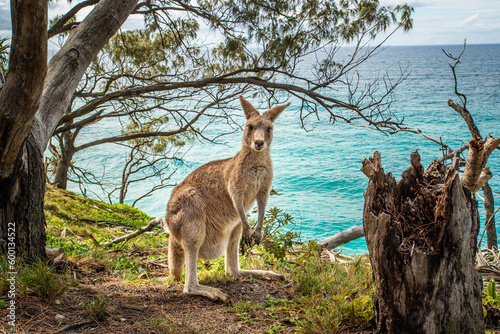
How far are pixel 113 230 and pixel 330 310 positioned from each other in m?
5.14

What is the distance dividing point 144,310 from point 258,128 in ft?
6.25

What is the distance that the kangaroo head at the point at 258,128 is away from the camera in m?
3.54

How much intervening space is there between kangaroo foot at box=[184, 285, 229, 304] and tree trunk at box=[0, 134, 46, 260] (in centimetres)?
142

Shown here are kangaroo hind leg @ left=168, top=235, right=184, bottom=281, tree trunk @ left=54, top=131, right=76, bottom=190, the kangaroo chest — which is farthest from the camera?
tree trunk @ left=54, top=131, right=76, bottom=190

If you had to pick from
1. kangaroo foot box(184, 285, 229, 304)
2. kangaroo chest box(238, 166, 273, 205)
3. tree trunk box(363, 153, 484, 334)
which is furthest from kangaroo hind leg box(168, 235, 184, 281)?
tree trunk box(363, 153, 484, 334)

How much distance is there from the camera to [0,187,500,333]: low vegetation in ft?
9.53

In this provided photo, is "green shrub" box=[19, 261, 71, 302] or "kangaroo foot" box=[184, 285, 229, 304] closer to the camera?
"green shrub" box=[19, 261, 71, 302]

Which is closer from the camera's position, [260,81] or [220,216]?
[220,216]

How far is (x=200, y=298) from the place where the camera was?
12.1ft

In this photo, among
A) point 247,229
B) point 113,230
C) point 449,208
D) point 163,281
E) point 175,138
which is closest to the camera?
point 449,208

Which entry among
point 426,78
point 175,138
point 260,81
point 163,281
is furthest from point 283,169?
point 426,78

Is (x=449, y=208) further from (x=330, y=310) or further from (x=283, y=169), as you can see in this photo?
(x=283, y=169)

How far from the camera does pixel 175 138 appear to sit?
41.7 ft

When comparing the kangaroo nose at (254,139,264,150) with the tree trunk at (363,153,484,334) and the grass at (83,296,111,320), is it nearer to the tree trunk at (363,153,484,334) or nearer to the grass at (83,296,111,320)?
the tree trunk at (363,153,484,334)
